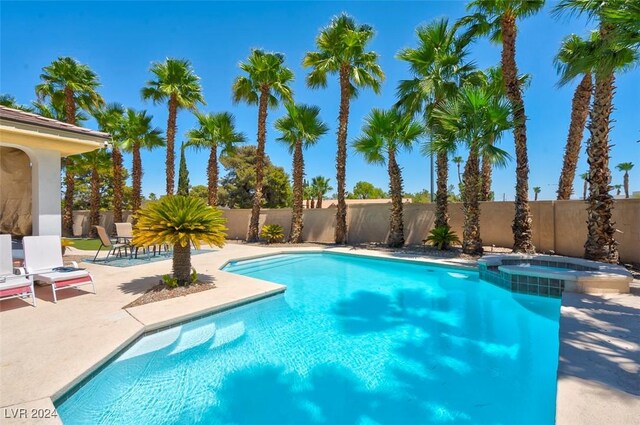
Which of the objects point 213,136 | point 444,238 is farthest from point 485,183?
point 213,136

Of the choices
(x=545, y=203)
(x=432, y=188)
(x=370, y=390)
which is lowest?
(x=370, y=390)

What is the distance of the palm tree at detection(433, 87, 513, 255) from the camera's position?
931cm

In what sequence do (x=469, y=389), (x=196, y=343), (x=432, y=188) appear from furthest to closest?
(x=432, y=188)
(x=196, y=343)
(x=469, y=389)

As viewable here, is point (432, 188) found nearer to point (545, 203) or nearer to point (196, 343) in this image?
point (545, 203)

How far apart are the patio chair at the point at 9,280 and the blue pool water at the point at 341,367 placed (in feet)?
8.75

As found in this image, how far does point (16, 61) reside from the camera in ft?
32.6

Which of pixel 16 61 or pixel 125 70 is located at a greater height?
pixel 125 70

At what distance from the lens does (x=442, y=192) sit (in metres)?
12.4

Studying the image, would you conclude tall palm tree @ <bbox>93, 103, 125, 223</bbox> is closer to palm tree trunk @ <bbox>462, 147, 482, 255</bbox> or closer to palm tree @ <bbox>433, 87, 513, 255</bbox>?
palm tree @ <bbox>433, 87, 513, 255</bbox>

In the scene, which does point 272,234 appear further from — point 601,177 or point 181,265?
point 601,177

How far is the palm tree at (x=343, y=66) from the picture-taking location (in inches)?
519

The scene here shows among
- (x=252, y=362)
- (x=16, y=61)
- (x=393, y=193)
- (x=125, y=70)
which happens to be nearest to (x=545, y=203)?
(x=393, y=193)

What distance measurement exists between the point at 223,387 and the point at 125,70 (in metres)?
14.2

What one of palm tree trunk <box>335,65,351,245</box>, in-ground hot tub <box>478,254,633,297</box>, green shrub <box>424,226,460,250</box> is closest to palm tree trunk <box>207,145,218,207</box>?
palm tree trunk <box>335,65,351,245</box>
